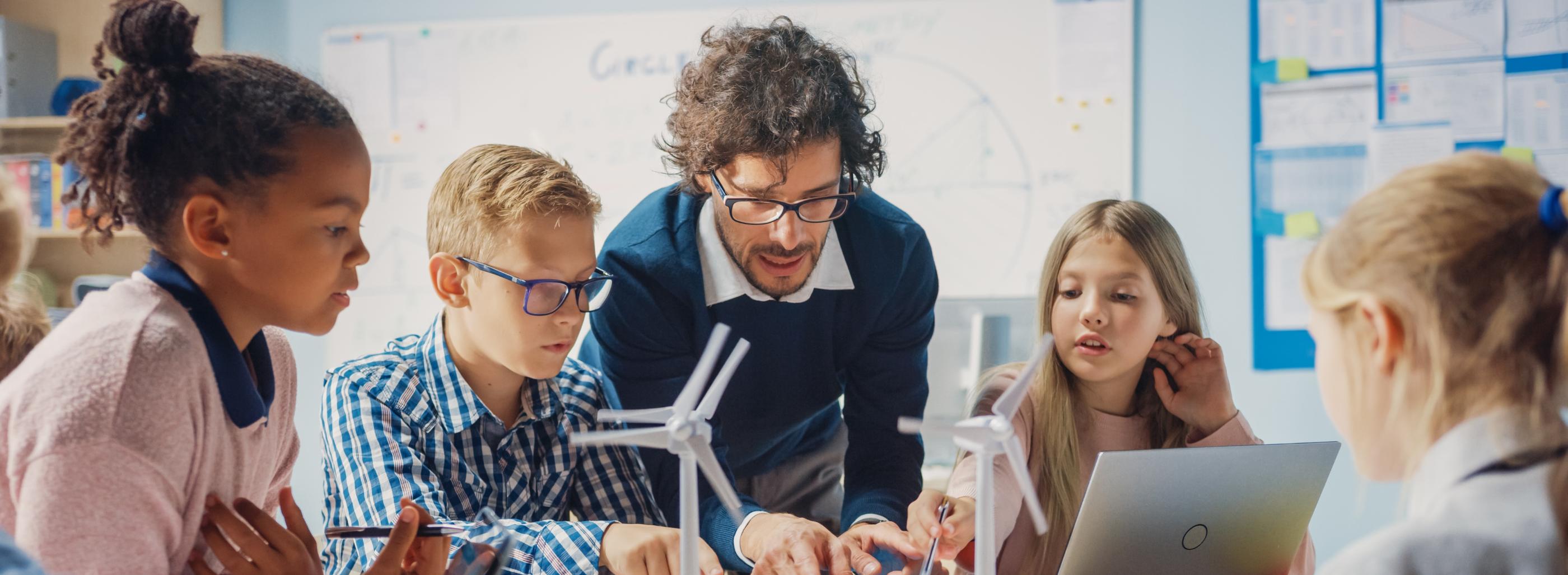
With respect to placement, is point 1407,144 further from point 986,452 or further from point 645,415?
point 645,415

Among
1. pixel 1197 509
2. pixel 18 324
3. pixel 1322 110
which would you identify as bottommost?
pixel 1197 509

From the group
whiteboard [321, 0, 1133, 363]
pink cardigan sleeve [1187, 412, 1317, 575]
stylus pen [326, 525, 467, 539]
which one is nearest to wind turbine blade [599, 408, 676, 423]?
stylus pen [326, 525, 467, 539]

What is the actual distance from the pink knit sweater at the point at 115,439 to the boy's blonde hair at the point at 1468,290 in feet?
3.71

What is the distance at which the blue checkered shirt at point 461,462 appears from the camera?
140 cm

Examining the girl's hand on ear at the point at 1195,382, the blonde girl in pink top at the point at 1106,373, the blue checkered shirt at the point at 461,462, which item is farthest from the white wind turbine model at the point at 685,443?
the girl's hand on ear at the point at 1195,382

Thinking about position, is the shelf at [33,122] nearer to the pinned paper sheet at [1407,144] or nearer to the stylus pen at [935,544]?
the stylus pen at [935,544]

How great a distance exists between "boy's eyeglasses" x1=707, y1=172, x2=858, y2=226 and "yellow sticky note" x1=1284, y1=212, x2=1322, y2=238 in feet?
7.50

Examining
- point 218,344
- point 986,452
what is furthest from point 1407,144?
point 218,344

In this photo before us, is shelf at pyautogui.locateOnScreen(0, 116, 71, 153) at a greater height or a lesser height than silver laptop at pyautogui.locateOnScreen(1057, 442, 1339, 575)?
greater

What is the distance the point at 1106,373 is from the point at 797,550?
0.71 m

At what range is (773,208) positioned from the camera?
1.63 m

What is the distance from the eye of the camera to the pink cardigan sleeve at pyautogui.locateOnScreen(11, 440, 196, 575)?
0.90m

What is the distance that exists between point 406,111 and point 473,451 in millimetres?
2710

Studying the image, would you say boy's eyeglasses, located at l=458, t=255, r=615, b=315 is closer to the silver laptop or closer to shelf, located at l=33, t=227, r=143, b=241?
the silver laptop
